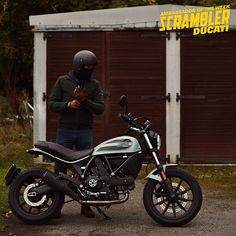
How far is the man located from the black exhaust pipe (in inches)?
13.0

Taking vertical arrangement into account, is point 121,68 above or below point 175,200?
above

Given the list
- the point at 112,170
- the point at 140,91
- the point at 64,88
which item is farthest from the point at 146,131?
the point at 140,91

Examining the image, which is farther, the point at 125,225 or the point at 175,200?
the point at 125,225

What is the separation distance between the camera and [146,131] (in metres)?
6.89

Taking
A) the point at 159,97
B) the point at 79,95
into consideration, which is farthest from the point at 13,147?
the point at 79,95

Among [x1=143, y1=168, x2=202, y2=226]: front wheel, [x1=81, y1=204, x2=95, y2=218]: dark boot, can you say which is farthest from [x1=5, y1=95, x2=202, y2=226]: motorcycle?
[x1=81, y1=204, x2=95, y2=218]: dark boot

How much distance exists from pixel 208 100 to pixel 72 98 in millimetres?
4720

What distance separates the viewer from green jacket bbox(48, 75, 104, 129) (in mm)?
7316

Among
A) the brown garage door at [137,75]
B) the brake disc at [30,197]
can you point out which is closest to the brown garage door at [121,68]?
the brown garage door at [137,75]

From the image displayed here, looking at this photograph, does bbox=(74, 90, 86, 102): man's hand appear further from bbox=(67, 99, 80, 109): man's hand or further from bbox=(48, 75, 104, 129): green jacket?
bbox=(48, 75, 104, 129): green jacket

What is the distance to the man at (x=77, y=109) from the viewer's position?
7.27 meters

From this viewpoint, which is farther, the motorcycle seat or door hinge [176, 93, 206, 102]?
door hinge [176, 93, 206, 102]

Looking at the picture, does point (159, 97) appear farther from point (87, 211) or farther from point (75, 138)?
point (87, 211)

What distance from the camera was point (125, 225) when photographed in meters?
6.92
